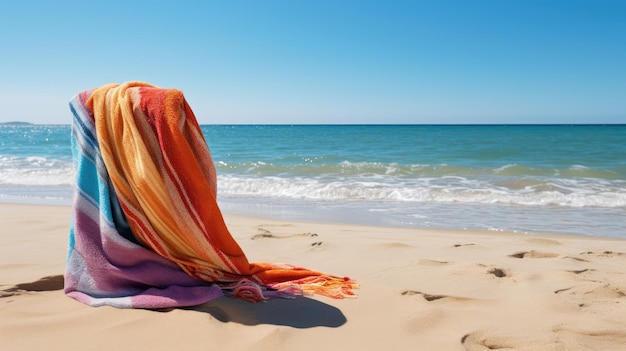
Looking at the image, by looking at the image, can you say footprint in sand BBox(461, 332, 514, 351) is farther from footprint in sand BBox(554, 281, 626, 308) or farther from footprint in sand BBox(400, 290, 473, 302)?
footprint in sand BBox(554, 281, 626, 308)

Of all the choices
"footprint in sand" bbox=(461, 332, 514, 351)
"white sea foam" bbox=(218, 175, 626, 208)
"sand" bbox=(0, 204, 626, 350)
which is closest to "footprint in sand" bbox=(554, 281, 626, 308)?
"sand" bbox=(0, 204, 626, 350)

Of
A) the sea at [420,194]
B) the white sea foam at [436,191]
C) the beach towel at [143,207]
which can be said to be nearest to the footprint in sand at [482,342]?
the beach towel at [143,207]

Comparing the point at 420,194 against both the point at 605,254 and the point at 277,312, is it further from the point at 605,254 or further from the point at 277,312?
the point at 277,312

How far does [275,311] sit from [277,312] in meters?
0.01

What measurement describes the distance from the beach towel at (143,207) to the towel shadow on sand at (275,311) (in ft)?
0.21

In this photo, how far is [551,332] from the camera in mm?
2336

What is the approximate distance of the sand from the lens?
2141mm

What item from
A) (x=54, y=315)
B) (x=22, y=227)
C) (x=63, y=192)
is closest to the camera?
(x=54, y=315)

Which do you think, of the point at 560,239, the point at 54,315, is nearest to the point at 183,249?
the point at 54,315

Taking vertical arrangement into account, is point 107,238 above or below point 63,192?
above

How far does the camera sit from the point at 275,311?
2.48 meters

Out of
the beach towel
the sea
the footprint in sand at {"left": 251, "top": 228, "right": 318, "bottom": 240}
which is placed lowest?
the sea

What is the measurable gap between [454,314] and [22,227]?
418 centimetres

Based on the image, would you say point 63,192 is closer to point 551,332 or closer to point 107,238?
point 107,238
